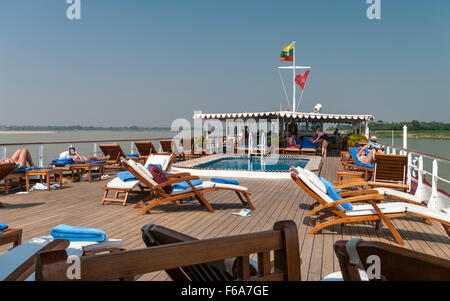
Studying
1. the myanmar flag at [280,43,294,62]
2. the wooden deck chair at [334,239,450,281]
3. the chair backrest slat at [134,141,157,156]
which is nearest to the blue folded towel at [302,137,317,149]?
the myanmar flag at [280,43,294,62]

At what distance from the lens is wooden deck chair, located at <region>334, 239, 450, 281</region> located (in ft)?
3.01

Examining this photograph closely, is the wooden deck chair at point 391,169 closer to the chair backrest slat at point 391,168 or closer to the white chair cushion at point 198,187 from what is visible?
the chair backrest slat at point 391,168

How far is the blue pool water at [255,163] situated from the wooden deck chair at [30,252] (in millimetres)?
8060

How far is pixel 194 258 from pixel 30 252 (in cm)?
143

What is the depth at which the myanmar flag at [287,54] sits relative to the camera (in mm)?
17859

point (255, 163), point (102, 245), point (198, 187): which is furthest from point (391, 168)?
point (255, 163)

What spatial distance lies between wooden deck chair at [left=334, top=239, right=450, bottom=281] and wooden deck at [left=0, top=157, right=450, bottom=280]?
4.64 ft

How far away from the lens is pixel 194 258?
3.13 ft

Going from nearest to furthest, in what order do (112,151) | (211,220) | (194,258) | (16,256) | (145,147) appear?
(194,258) → (16,256) → (211,220) → (112,151) → (145,147)

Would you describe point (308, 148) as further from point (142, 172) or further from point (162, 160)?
point (142, 172)

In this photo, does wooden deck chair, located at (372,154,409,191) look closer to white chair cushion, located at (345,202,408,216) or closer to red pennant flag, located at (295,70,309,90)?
white chair cushion, located at (345,202,408,216)

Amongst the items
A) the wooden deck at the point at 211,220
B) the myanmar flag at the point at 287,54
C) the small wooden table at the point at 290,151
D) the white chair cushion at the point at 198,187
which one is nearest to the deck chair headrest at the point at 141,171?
the white chair cushion at the point at 198,187

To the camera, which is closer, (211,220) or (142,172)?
(211,220)
